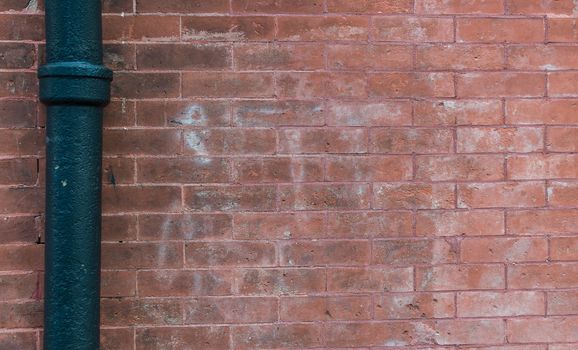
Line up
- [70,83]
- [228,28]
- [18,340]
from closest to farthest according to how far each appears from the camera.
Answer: [70,83]
[18,340]
[228,28]

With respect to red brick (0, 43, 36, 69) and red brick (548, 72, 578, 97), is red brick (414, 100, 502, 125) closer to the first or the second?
red brick (548, 72, 578, 97)

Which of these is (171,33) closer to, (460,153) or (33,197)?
(33,197)

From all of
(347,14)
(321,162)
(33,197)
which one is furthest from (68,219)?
(347,14)

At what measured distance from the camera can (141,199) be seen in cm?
267

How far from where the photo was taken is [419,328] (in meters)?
2.76

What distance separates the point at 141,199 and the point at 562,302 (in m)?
1.91

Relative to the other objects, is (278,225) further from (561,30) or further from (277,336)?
(561,30)

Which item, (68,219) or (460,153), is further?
(460,153)

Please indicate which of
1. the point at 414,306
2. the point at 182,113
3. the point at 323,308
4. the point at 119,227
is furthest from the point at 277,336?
the point at 182,113

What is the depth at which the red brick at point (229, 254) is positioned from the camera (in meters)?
2.69

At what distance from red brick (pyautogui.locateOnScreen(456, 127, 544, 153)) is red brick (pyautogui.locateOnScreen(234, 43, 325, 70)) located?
71cm

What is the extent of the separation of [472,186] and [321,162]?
0.68 m

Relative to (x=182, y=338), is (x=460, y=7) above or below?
above

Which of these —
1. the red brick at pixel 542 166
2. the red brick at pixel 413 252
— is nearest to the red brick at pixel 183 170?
the red brick at pixel 413 252
